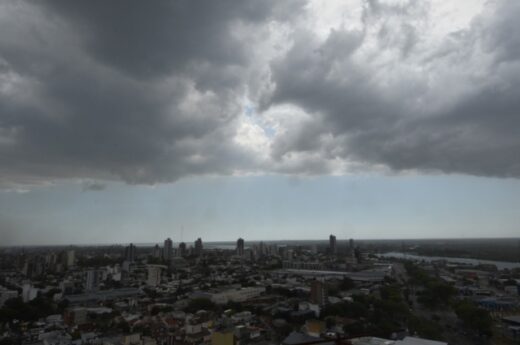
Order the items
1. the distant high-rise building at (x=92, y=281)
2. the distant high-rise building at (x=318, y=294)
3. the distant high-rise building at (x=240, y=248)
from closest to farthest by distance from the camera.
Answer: the distant high-rise building at (x=318, y=294) < the distant high-rise building at (x=92, y=281) < the distant high-rise building at (x=240, y=248)

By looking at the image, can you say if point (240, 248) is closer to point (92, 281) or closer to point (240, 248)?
point (240, 248)

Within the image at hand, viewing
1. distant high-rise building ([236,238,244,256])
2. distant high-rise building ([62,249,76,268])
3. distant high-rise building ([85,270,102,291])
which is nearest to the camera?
distant high-rise building ([85,270,102,291])

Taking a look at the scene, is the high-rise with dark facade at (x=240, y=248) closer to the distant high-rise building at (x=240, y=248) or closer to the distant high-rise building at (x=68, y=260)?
the distant high-rise building at (x=240, y=248)

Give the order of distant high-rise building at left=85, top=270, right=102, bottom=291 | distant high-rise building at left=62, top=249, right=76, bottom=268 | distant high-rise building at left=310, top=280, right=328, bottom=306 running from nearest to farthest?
1. distant high-rise building at left=310, top=280, right=328, bottom=306
2. distant high-rise building at left=85, top=270, right=102, bottom=291
3. distant high-rise building at left=62, top=249, right=76, bottom=268

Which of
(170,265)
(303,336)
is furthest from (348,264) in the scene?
(303,336)

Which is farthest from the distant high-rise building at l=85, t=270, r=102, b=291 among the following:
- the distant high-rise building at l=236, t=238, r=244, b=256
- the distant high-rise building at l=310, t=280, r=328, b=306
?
the distant high-rise building at l=236, t=238, r=244, b=256

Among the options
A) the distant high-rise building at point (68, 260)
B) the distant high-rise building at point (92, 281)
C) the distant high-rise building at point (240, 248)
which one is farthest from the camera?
the distant high-rise building at point (240, 248)

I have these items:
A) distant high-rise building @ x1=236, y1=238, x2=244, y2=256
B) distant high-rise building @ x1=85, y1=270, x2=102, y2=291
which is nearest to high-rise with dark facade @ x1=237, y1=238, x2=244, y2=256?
distant high-rise building @ x1=236, y1=238, x2=244, y2=256

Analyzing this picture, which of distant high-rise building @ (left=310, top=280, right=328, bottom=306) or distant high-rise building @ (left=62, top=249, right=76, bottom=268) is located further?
distant high-rise building @ (left=62, top=249, right=76, bottom=268)

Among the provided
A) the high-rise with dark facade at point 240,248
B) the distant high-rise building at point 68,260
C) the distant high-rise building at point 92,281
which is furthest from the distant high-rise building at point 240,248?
the distant high-rise building at point 92,281

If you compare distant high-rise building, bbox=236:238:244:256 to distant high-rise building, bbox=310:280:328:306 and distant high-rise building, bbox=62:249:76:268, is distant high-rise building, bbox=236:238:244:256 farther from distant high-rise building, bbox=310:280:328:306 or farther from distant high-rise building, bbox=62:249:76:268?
distant high-rise building, bbox=310:280:328:306

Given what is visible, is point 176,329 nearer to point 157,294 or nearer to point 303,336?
point 303,336
